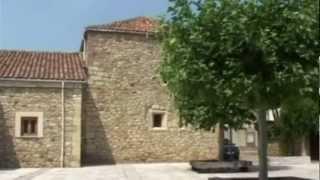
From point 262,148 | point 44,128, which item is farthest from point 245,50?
point 44,128

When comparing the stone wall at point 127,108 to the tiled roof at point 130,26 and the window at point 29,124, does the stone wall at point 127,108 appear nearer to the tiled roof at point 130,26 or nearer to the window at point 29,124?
the tiled roof at point 130,26

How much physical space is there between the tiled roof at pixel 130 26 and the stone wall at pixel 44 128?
148 inches

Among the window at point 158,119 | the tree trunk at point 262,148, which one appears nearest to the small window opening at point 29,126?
the window at point 158,119

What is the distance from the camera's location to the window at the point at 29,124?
24.4 m

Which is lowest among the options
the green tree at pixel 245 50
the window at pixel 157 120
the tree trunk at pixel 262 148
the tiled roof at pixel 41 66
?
the tree trunk at pixel 262 148

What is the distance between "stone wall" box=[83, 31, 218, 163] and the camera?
26.2 metres

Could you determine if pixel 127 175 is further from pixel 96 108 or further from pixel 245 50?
pixel 245 50

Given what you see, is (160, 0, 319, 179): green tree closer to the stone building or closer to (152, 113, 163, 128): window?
the stone building

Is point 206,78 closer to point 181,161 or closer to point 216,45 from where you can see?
point 216,45

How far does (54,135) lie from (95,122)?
7.63 feet

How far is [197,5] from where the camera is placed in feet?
Result: 42.2

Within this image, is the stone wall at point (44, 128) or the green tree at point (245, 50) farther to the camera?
the stone wall at point (44, 128)

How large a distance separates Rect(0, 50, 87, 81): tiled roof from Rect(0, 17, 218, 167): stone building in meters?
0.04

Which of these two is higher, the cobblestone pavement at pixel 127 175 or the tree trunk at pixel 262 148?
the tree trunk at pixel 262 148
